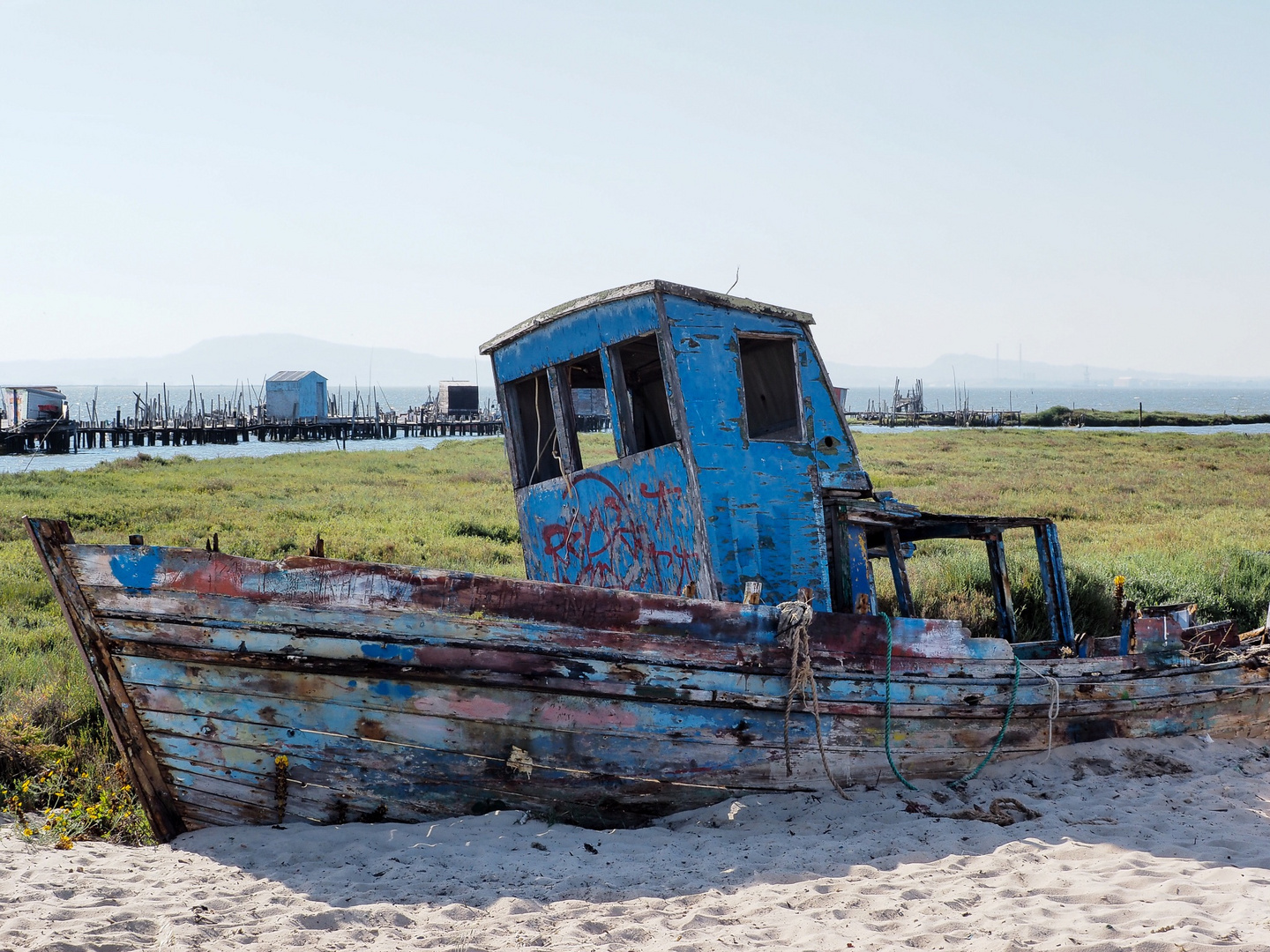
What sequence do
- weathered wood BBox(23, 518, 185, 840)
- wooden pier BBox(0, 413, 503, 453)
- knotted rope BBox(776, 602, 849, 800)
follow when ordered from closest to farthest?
weathered wood BBox(23, 518, 185, 840) → knotted rope BBox(776, 602, 849, 800) → wooden pier BBox(0, 413, 503, 453)

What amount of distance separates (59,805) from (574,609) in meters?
3.56

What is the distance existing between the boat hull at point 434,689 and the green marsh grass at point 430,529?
3.91 ft

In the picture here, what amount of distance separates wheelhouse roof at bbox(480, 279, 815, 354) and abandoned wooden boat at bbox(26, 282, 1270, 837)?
0.08ft

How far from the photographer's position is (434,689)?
15.8 ft

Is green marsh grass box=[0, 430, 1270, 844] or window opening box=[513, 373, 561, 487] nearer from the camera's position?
green marsh grass box=[0, 430, 1270, 844]

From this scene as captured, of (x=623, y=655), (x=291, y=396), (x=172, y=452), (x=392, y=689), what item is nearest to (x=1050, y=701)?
(x=623, y=655)

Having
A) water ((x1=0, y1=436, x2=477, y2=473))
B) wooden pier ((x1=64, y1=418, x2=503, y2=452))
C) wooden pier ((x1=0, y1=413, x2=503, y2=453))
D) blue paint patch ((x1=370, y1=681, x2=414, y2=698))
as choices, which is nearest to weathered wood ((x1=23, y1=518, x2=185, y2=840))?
blue paint patch ((x1=370, y1=681, x2=414, y2=698))

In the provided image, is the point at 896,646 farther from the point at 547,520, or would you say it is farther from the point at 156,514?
the point at 156,514

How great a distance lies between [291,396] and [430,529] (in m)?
54.4

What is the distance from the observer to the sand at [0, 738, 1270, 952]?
158 inches

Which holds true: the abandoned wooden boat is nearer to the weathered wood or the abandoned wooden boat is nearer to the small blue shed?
the weathered wood

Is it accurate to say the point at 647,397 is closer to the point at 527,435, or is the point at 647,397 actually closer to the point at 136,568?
the point at 527,435

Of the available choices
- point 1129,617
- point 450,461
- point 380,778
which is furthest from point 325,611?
point 450,461

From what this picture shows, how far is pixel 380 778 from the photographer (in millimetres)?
4977
